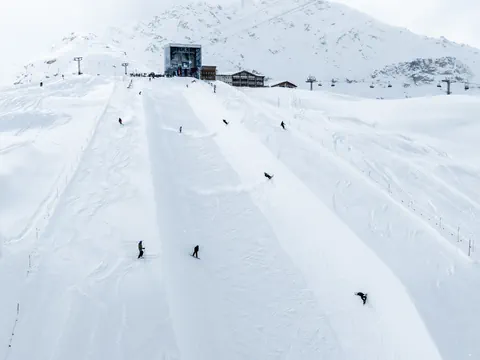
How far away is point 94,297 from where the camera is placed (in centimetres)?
972

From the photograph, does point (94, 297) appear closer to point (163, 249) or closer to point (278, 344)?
point (163, 249)

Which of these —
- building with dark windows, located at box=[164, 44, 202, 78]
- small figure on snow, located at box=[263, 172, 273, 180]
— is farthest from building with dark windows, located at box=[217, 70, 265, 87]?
small figure on snow, located at box=[263, 172, 273, 180]

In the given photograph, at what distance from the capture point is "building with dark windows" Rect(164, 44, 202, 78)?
7750cm

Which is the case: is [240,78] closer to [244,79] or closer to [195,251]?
[244,79]

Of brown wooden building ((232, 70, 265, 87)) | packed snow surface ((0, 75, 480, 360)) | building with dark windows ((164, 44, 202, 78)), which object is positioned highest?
building with dark windows ((164, 44, 202, 78))

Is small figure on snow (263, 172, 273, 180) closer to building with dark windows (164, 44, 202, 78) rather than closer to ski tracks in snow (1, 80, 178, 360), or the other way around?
ski tracks in snow (1, 80, 178, 360)

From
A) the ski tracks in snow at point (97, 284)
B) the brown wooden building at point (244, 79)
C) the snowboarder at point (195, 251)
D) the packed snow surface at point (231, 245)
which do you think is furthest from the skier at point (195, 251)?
the brown wooden building at point (244, 79)

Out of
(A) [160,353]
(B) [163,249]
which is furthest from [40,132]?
(A) [160,353]

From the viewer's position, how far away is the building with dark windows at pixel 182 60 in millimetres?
77500

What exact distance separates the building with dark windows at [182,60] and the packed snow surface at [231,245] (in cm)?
5376

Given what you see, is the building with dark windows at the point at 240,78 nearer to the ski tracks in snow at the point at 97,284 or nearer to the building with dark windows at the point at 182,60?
the building with dark windows at the point at 182,60

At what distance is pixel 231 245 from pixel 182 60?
69.4 meters

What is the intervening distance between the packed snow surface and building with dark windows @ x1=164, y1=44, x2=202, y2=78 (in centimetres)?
5376

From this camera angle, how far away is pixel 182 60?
3068 inches
